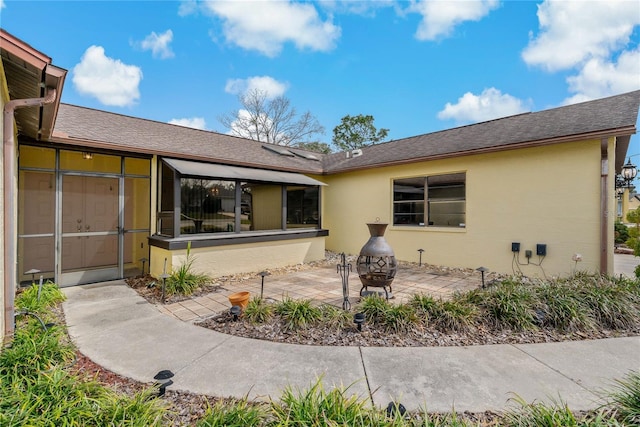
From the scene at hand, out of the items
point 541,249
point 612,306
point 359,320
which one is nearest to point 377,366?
point 359,320

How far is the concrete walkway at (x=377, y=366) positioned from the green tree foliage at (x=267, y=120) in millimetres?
23771

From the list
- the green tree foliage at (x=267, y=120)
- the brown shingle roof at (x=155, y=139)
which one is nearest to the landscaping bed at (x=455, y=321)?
the brown shingle roof at (x=155, y=139)

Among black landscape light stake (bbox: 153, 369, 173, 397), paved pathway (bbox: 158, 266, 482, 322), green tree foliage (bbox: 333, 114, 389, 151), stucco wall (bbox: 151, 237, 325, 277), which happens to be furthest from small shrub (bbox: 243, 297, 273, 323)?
green tree foliage (bbox: 333, 114, 389, 151)

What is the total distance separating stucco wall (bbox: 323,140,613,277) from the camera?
6777mm

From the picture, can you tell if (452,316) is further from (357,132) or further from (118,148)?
(357,132)

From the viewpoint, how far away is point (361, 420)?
7.38 feet

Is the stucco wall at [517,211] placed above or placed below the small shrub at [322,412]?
above

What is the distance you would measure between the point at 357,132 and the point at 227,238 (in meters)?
22.5

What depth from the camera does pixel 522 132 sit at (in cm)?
808

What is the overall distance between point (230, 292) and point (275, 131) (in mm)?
22244

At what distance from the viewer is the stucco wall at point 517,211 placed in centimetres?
678

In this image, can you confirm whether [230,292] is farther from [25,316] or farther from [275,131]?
[275,131]

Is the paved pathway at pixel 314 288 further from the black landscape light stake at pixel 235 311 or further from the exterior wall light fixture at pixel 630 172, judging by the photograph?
the exterior wall light fixture at pixel 630 172

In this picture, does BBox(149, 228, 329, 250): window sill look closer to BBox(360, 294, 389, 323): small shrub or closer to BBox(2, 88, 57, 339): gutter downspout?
BBox(2, 88, 57, 339): gutter downspout
